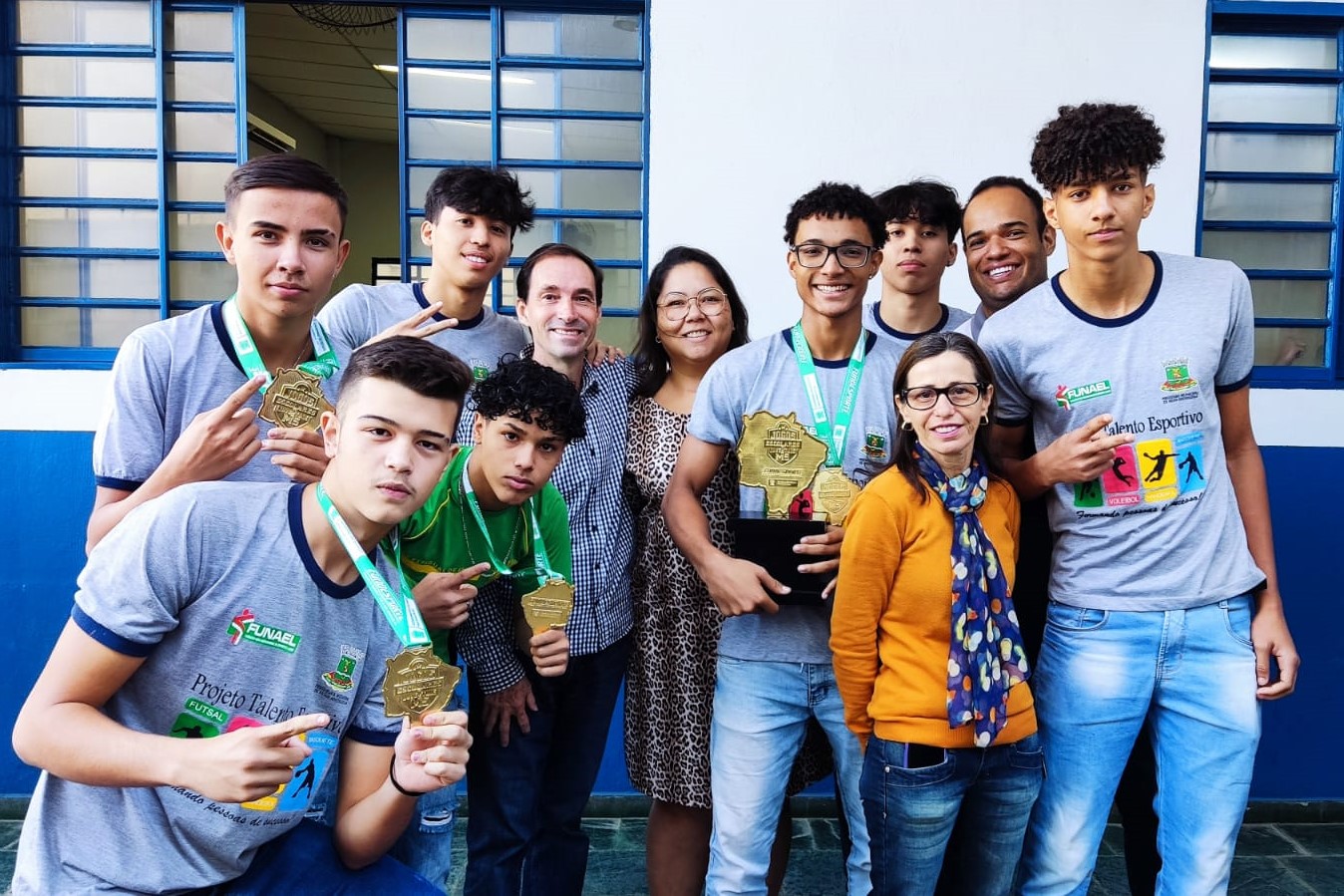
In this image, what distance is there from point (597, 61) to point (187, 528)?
2.84 meters

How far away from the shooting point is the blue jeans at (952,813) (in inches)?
79.0

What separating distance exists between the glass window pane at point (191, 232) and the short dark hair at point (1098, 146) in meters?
3.35

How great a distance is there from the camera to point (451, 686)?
1649mm

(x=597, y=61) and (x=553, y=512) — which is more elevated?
(x=597, y=61)

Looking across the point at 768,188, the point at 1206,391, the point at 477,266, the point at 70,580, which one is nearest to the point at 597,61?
the point at 768,188

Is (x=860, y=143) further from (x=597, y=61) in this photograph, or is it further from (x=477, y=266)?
(x=477, y=266)

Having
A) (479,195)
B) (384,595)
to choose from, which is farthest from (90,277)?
(384,595)

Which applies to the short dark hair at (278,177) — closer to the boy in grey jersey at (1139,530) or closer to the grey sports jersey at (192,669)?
the grey sports jersey at (192,669)

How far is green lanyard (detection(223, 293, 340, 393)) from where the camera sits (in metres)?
2.04

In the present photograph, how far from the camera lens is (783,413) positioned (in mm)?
2361

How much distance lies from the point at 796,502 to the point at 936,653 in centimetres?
48

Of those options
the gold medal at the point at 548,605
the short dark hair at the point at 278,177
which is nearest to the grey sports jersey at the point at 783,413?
the gold medal at the point at 548,605

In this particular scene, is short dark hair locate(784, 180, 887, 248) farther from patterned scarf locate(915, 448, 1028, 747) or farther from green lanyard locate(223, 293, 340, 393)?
green lanyard locate(223, 293, 340, 393)

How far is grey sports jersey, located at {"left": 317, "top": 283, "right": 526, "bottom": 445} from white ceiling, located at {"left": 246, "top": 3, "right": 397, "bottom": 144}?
3368mm
